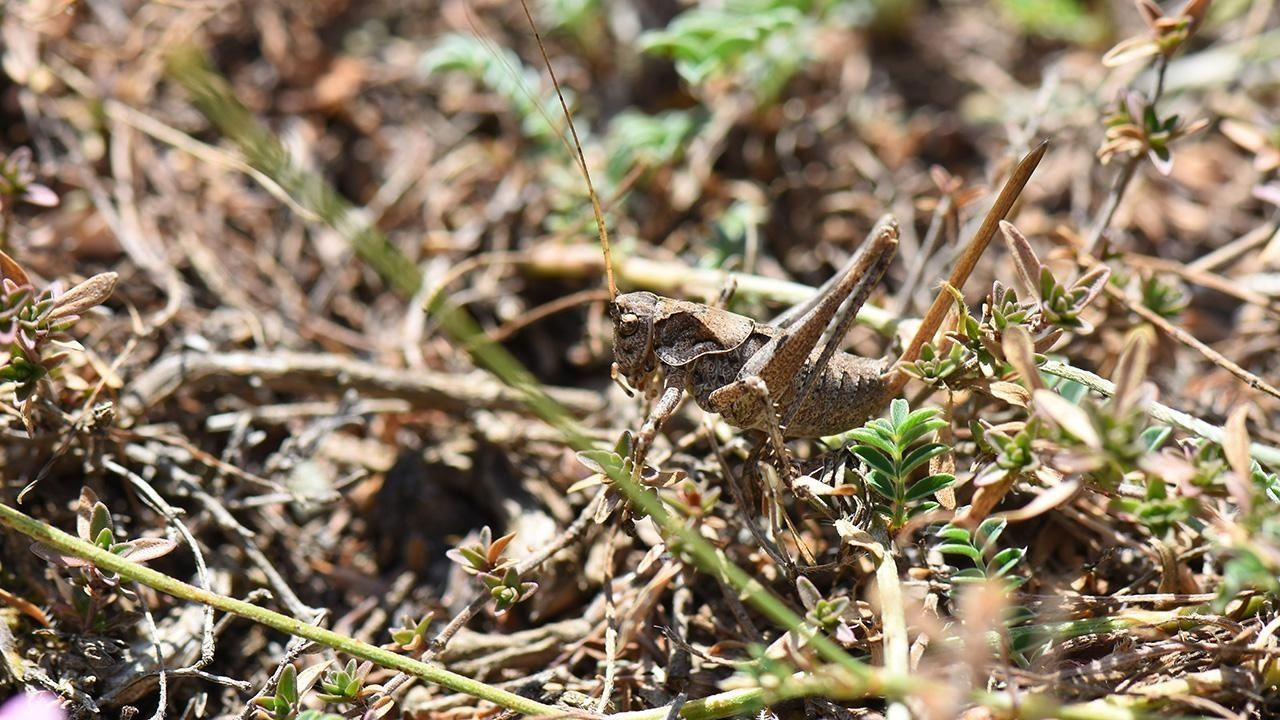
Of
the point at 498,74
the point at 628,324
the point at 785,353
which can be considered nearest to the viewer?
the point at 785,353

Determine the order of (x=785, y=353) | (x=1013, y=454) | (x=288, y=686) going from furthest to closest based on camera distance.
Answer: (x=785, y=353)
(x=288, y=686)
(x=1013, y=454)

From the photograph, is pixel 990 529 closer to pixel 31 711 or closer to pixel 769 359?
pixel 769 359

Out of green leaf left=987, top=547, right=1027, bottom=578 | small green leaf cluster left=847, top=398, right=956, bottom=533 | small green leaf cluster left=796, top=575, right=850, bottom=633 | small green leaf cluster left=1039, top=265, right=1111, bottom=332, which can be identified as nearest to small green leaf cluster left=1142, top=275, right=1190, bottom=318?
small green leaf cluster left=1039, top=265, right=1111, bottom=332

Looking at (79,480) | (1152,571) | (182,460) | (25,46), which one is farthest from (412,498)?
(25,46)

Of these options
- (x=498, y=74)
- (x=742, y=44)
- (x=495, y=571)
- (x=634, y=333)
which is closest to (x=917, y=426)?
(x=634, y=333)

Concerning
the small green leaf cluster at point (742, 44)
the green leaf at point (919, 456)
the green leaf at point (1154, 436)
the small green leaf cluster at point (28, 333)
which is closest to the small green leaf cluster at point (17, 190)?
the small green leaf cluster at point (28, 333)

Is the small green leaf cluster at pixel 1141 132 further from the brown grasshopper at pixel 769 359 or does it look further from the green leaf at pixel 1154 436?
the green leaf at pixel 1154 436

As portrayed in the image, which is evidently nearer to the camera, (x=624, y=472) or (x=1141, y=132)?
(x=624, y=472)
